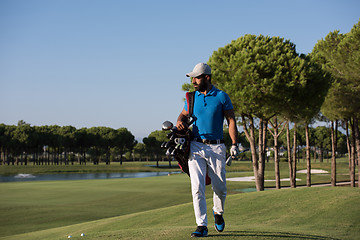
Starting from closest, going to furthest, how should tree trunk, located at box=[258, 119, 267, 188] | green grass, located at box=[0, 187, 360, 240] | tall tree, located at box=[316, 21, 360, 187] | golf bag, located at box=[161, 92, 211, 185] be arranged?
golf bag, located at box=[161, 92, 211, 185] < green grass, located at box=[0, 187, 360, 240] < tall tree, located at box=[316, 21, 360, 187] < tree trunk, located at box=[258, 119, 267, 188]

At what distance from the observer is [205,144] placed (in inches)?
263

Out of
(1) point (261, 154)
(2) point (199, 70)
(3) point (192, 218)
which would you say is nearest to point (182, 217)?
(3) point (192, 218)

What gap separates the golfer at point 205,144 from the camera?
6.68 meters

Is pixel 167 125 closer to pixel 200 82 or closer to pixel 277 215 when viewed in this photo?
pixel 200 82

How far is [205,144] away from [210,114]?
1.75ft

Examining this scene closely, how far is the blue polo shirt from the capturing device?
6.71 meters

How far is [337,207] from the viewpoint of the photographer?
50.0 feet

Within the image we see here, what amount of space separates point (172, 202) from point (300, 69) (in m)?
13.0

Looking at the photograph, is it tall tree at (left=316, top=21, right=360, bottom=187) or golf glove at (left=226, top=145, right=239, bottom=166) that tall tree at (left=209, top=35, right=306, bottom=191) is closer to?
tall tree at (left=316, top=21, right=360, bottom=187)

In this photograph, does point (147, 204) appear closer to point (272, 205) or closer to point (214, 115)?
point (272, 205)

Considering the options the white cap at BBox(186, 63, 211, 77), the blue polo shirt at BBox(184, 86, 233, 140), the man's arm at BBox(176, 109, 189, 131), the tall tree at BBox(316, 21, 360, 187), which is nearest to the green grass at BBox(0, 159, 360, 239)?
the blue polo shirt at BBox(184, 86, 233, 140)

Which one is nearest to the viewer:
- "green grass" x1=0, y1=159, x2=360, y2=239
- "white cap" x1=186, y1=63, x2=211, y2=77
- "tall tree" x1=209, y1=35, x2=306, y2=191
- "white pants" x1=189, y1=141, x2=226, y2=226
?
"white pants" x1=189, y1=141, x2=226, y2=226

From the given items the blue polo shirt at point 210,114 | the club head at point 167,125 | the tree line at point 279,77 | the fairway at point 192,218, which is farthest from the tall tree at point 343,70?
the club head at point 167,125

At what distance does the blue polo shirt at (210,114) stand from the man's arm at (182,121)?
20 centimetres
